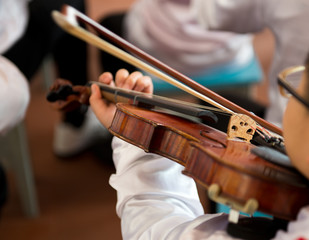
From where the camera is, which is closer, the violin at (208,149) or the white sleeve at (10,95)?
the violin at (208,149)

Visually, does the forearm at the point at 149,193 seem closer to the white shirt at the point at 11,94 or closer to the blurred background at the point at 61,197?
the white shirt at the point at 11,94

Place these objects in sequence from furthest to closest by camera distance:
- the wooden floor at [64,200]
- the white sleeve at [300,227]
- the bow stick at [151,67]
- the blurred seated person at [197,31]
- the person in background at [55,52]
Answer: the wooden floor at [64,200] → the person in background at [55,52] → the blurred seated person at [197,31] → the bow stick at [151,67] → the white sleeve at [300,227]

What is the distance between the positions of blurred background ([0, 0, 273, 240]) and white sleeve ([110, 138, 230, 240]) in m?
0.80

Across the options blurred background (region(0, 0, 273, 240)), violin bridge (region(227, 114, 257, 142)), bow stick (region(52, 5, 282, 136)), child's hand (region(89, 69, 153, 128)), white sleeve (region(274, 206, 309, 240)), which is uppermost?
white sleeve (region(274, 206, 309, 240))

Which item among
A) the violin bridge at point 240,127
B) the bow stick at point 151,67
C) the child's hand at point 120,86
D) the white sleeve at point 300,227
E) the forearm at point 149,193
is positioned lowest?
the forearm at point 149,193

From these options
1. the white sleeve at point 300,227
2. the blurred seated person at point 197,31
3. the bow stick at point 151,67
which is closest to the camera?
the white sleeve at point 300,227

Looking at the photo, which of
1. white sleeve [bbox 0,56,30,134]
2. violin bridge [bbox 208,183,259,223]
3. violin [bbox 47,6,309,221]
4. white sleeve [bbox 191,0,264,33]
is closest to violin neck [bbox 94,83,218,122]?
violin [bbox 47,6,309,221]

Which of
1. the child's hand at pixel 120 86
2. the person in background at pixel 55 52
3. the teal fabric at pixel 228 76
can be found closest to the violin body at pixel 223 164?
the child's hand at pixel 120 86

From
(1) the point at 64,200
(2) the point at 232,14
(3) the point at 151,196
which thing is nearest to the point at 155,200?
(3) the point at 151,196

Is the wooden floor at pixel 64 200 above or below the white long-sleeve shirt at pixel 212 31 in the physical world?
below

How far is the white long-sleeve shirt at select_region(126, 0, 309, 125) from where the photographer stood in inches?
42.0

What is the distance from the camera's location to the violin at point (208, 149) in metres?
0.49

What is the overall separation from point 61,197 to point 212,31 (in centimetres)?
79

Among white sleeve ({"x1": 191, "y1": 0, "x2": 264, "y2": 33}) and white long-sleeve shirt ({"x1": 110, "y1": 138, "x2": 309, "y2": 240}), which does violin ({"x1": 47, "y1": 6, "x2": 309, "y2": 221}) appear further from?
white sleeve ({"x1": 191, "y1": 0, "x2": 264, "y2": 33})
